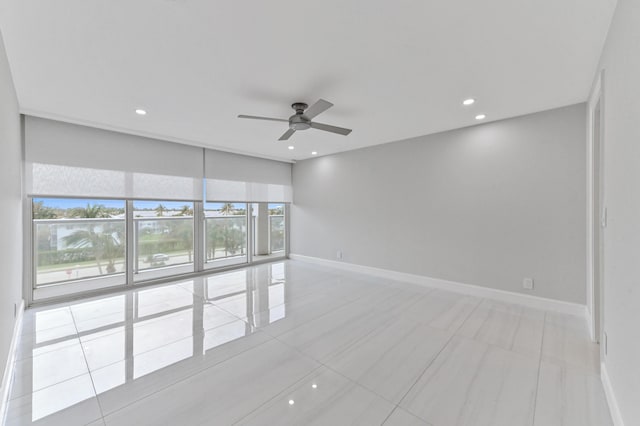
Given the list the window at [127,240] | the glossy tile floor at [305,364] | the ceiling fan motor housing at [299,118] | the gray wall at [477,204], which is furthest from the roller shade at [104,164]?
the gray wall at [477,204]

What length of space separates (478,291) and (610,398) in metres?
2.10

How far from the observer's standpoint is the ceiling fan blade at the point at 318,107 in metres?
2.33

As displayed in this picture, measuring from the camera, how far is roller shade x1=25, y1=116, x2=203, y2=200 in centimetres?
329

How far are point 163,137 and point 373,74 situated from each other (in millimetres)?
3623

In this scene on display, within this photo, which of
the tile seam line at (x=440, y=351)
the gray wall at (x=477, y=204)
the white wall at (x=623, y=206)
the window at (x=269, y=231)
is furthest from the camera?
the window at (x=269, y=231)

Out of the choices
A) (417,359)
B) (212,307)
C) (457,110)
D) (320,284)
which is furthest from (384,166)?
(212,307)

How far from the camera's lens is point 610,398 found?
5.24 ft

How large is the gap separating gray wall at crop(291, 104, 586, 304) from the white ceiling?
48 centimetres

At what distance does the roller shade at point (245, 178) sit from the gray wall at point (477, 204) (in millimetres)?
1399

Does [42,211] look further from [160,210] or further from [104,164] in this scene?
[160,210]

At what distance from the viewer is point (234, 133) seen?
4.00m

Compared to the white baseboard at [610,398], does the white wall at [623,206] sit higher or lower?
higher

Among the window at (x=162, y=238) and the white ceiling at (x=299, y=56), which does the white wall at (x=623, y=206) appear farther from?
the window at (x=162, y=238)

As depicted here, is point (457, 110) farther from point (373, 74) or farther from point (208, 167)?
point (208, 167)
